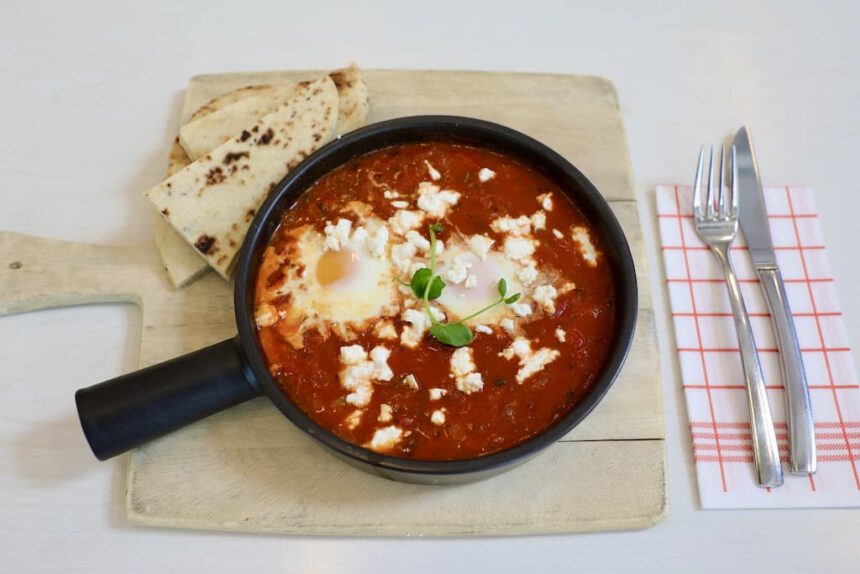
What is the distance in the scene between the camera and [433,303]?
2.65m

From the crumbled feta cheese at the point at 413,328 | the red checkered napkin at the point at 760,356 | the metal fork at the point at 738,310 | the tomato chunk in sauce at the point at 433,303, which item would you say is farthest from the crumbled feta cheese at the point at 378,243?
the metal fork at the point at 738,310

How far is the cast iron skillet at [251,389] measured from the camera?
228cm

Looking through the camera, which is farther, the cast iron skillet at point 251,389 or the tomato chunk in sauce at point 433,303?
the tomato chunk in sauce at point 433,303

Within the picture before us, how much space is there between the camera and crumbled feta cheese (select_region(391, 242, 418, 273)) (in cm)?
270

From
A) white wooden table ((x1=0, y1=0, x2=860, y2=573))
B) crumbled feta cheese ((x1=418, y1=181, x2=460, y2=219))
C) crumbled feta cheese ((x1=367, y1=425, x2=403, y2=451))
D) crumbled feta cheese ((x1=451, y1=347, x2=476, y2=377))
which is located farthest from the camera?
crumbled feta cheese ((x1=418, y1=181, x2=460, y2=219))

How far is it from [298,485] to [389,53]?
2.19 metres

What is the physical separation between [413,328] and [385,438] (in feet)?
1.29

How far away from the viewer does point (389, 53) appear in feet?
12.2

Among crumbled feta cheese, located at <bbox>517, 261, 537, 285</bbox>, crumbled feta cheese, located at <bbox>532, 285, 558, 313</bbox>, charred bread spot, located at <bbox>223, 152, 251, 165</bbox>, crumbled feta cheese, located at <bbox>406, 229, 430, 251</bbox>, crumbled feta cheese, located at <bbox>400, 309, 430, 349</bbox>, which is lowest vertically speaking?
crumbled feta cheese, located at <bbox>400, 309, 430, 349</bbox>

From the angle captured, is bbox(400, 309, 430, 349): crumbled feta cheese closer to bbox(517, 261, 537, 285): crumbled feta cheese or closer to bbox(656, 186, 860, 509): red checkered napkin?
bbox(517, 261, 537, 285): crumbled feta cheese

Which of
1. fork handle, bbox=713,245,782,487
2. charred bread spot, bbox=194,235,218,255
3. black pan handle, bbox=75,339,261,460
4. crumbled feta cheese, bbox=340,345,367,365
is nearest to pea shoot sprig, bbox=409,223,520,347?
crumbled feta cheese, bbox=340,345,367,365

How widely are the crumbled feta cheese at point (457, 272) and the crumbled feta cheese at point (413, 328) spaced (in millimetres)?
174

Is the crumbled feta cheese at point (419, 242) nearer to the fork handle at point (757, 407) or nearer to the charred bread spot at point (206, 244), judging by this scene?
the charred bread spot at point (206, 244)

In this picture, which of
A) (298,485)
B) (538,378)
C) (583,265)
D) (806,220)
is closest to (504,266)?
(583,265)
